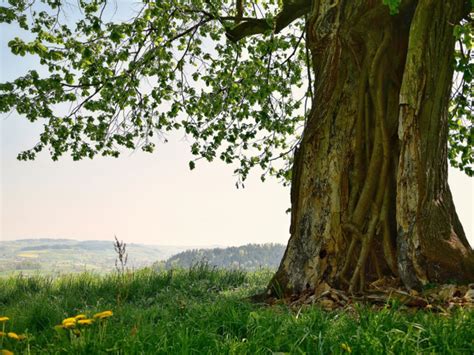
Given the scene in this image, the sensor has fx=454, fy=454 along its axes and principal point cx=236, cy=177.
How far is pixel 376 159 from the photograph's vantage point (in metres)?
5.91

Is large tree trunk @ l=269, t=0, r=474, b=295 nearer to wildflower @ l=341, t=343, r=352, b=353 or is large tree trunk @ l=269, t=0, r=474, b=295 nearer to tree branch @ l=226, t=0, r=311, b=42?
wildflower @ l=341, t=343, r=352, b=353

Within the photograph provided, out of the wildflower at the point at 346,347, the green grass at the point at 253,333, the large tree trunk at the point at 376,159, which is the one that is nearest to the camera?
the wildflower at the point at 346,347

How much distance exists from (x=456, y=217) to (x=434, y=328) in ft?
10.4

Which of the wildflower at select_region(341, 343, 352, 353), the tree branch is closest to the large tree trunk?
the wildflower at select_region(341, 343, 352, 353)

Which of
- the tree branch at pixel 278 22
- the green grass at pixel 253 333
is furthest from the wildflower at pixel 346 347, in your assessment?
the tree branch at pixel 278 22

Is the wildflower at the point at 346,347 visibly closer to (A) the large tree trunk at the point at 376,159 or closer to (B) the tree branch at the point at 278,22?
(A) the large tree trunk at the point at 376,159

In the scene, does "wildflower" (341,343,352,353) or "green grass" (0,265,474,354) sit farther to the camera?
"green grass" (0,265,474,354)

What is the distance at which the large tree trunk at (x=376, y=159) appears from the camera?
17.9 ft

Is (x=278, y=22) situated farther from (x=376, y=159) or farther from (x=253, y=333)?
(x=253, y=333)

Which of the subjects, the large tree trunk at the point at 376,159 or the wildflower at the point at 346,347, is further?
the large tree trunk at the point at 376,159

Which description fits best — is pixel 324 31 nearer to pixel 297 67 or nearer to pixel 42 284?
pixel 297 67

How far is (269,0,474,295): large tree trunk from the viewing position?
5.47 m

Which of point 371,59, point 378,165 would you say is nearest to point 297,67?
point 371,59

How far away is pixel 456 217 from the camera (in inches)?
242
